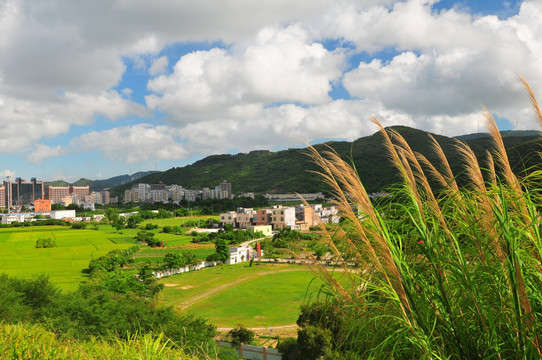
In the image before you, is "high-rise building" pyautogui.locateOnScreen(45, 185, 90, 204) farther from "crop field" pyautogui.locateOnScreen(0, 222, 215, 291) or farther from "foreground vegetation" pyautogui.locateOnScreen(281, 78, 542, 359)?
"foreground vegetation" pyautogui.locateOnScreen(281, 78, 542, 359)

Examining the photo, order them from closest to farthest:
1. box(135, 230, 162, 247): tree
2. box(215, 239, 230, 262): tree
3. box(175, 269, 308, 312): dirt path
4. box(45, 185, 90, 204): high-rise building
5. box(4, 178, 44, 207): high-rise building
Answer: box(175, 269, 308, 312): dirt path
box(215, 239, 230, 262): tree
box(135, 230, 162, 247): tree
box(4, 178, 44, 207): high-rise building
box(45, 185, 90, 204): high-rise building

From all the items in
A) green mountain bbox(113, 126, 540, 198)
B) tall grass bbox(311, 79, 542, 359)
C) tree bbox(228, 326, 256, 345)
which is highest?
green mountain bbox(113, 126, 540, 198)

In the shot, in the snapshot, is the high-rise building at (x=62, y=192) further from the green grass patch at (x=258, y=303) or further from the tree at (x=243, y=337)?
the tree at (x=243, y=337)

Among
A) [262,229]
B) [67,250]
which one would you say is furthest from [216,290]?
[262,229]

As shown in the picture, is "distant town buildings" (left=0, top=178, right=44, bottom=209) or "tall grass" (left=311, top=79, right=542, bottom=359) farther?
"distant town buildings" (left=0, top=178, right=44, bottom=209)

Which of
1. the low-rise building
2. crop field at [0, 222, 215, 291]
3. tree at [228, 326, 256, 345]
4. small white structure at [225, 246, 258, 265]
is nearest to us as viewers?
tree at [228, 326, 256, 345]

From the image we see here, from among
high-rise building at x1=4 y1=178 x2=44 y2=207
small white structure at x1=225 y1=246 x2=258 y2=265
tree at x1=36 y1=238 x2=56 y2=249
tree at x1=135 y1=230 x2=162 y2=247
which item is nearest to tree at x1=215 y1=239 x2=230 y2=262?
small white structure at x1=225 y1=246 x2=258 y2=265

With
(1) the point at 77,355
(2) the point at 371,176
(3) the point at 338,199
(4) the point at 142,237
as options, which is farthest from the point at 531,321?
(2) the point at 371,176

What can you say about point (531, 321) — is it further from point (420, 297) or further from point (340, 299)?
point (340, 299)
